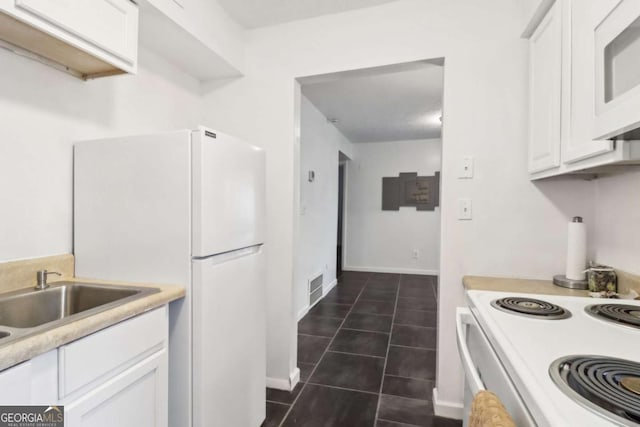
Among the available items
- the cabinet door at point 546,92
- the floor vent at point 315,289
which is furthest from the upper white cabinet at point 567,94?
the floor vent at point 315,289

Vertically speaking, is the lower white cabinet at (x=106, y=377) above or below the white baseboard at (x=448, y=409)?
above

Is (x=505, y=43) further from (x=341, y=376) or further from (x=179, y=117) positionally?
(x=341, y=376)

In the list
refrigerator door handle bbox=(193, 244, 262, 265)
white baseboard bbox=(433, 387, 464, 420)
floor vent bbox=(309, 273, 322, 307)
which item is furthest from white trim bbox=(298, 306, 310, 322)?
refrigerator door handle bbox=(193, 244, 262, 265)

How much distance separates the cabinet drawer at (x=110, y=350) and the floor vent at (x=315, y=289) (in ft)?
9.20

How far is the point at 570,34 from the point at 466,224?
3.24ft

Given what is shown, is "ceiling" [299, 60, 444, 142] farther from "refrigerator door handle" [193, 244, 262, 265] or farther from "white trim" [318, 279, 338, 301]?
"white trim" [318, 279, 338, 301]

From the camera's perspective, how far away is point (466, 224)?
1.87 m

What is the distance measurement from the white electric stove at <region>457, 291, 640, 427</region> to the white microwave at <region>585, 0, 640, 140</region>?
566 mm

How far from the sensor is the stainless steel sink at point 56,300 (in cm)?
117

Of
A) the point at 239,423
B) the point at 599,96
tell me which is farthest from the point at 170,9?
the point at 239,423

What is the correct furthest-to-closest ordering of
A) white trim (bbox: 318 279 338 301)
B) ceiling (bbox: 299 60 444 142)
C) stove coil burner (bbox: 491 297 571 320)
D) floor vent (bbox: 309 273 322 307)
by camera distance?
white trim (bbox: 318 279 338 301)
floor vent (bbox: 309 273 322 307)
ceiling (bbox: 299 60 444 142)
stove coil burner (bbox: 491 297 571 320)

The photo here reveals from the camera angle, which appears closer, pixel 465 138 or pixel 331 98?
pixel 465 138

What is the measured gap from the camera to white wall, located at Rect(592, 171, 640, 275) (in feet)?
4.51

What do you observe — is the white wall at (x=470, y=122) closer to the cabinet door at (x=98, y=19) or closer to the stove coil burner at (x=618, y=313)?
the stove coil burner at (x=618, y=313)
